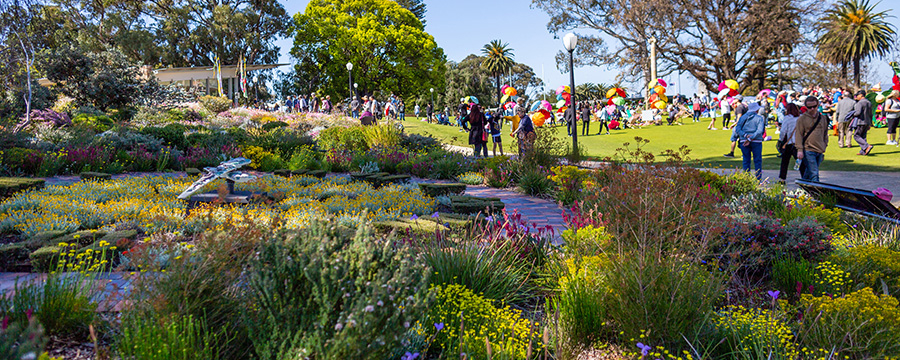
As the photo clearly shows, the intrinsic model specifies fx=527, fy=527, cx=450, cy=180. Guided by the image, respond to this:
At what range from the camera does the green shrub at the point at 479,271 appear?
3.56 m

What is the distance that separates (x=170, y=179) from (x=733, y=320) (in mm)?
7914

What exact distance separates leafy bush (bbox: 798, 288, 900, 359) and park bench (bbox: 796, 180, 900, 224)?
11.1ft

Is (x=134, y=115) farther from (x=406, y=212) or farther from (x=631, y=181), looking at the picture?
(x=631, y=181)

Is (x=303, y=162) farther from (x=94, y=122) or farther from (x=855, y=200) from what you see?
(x=855, y=200)

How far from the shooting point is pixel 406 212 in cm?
599

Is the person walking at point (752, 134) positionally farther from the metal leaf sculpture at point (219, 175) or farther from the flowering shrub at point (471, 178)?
the metal leaf sculpture at point (219, 175)

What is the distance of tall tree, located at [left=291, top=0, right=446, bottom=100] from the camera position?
47.1m

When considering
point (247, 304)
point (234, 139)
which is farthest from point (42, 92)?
point (247, 304)

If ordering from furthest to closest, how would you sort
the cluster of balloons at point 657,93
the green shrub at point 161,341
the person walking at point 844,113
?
the cluster of balloons at point 657,93
the person walking at point 844,113
the green shrub at point 161,341

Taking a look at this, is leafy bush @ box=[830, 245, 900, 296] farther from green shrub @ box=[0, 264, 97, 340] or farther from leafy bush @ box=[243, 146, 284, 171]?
leafy bush @ box=[243, 146, 284, 171]

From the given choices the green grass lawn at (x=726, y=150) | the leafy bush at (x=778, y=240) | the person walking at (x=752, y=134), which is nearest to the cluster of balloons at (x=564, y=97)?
the green grass lawn at (x=726, y=150)

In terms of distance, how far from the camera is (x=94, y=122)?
1488 centimetres

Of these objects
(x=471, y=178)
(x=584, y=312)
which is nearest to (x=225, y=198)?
(x=471, y=178)

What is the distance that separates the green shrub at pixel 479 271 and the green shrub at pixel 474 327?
1.04ft
